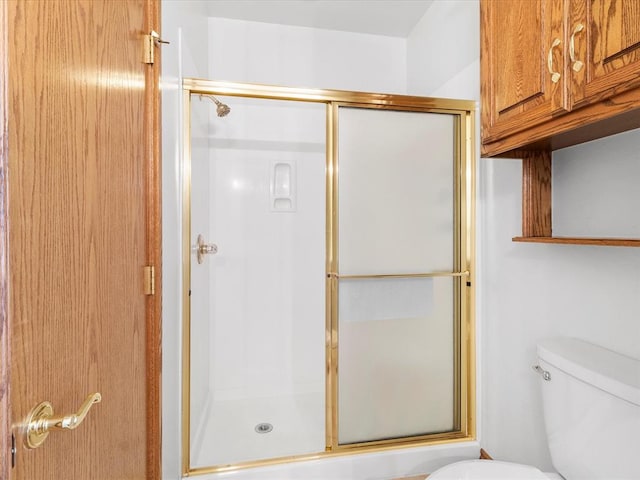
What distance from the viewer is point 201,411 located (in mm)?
2029

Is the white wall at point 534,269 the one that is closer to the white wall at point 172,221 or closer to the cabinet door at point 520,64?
the cabinet door at point 520,64

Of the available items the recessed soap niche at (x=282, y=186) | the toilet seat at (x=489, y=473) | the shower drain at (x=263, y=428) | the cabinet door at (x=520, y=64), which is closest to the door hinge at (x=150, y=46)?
the cabinet door at (x=520, y=64)

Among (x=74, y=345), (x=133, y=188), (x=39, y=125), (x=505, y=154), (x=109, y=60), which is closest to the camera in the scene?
(x=39, y=125)

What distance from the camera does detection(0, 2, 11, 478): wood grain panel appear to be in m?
0.49

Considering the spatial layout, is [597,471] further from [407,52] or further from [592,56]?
[407,52]

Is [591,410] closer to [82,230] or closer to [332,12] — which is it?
[82,230]

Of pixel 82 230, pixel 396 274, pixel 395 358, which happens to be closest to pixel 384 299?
pixel 396 274

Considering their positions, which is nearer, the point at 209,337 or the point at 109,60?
the point at 109,60

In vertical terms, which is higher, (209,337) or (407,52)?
(407,52)

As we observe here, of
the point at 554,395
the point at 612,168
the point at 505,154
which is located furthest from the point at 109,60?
the point at 554,395

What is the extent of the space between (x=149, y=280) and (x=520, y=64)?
1315 mm

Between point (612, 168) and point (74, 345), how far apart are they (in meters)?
1.53

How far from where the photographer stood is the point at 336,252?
1.62 m

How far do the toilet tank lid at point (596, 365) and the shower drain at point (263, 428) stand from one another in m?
1.49
